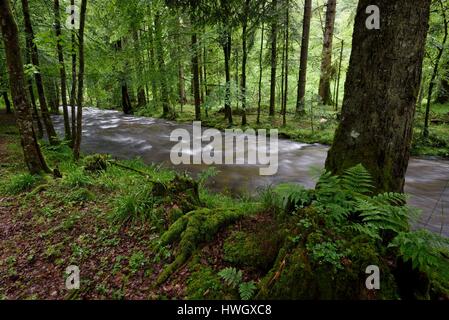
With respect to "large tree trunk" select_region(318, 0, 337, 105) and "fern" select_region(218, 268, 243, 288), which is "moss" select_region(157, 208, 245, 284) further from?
"large tree trunk" select_region(318, 0, 337, 105)

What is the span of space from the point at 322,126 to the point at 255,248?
11230 millimetres

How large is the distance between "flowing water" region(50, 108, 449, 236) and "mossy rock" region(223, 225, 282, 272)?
3.24ft


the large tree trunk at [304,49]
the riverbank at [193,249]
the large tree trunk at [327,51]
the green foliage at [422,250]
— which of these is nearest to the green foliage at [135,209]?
the riverbank at [193,249]

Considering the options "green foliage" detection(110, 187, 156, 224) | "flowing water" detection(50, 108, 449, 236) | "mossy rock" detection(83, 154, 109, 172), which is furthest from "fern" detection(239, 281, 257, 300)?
"mossy rock" detection(83, 154, 109, 172)

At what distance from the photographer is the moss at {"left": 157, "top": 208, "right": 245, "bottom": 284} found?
3.24 m

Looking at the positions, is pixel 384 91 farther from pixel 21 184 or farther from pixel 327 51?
pixel 327 51

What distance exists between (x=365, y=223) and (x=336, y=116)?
1191 centimetres

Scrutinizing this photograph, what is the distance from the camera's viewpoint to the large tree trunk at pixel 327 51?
13734 millimetres

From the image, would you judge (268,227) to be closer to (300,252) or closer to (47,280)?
(300,252)

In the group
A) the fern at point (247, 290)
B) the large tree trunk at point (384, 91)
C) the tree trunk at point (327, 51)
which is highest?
the tree trunk at point (327, 51)

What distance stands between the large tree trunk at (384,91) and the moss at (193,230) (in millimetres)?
1651

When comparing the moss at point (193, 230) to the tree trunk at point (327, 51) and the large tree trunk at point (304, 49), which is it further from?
the tree trunk at point (327, 51)

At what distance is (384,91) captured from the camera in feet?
10.2
